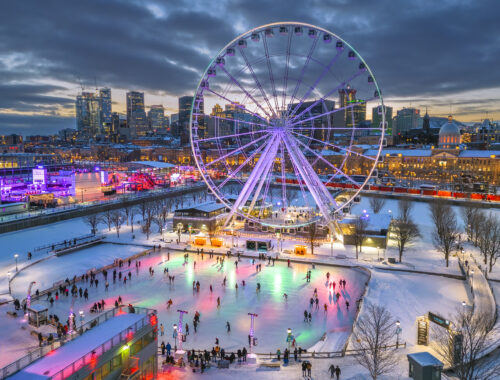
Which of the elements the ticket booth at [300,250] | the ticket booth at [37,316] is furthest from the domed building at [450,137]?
the ticket booth at [37,316]

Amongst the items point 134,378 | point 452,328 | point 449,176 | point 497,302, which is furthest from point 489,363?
point 449,176

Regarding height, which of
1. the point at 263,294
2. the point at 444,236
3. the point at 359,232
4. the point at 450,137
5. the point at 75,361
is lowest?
the point at 263,294

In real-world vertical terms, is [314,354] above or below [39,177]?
below

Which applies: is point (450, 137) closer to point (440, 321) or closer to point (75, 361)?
point (440, 321)

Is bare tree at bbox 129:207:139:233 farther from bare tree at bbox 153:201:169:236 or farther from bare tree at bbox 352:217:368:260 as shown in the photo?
bare tree at bbox 352:217:368:260

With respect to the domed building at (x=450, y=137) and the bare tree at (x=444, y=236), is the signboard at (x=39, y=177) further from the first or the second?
the domed building at (x=450, y=137)

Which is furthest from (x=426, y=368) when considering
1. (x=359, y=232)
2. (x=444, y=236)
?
(x=359, y=232)

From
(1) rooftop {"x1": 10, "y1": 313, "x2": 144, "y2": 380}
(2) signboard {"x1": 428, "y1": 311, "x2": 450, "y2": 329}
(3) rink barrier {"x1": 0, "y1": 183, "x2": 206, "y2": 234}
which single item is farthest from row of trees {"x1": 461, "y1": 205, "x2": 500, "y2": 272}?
(3) rink barrier {"x1": 0, "y1": 183, "x2": 206, "y2": 234}

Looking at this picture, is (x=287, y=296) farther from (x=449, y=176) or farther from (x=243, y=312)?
(x=449, y=176)

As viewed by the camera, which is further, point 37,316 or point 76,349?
point 37,316
